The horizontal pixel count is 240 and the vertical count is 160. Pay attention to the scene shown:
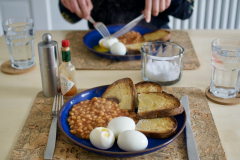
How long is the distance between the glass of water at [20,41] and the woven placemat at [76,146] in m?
0.52

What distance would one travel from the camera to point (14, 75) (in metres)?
1.62

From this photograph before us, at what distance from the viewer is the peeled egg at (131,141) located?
0.91 meters

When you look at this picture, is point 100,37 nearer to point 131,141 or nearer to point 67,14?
point 67,14

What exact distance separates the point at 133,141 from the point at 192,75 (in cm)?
82

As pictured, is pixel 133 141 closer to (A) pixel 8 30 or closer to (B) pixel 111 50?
(B) pixel 111 50

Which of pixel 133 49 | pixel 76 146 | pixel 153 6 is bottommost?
pixel 76 146

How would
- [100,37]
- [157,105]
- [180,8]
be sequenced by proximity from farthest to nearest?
[180,8], [100,37], [157,105]

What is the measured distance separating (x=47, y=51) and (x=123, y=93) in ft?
1.38

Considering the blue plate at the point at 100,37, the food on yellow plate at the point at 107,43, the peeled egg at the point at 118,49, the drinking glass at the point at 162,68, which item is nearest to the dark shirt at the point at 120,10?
the blue plate at the point at 100,37

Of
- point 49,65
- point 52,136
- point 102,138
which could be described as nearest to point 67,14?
point 49,65

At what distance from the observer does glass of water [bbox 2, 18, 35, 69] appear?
162 centimetres

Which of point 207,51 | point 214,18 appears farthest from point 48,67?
point 214,18

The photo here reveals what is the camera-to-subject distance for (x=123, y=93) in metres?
1.26

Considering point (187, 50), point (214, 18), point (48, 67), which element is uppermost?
point (48, 67)
